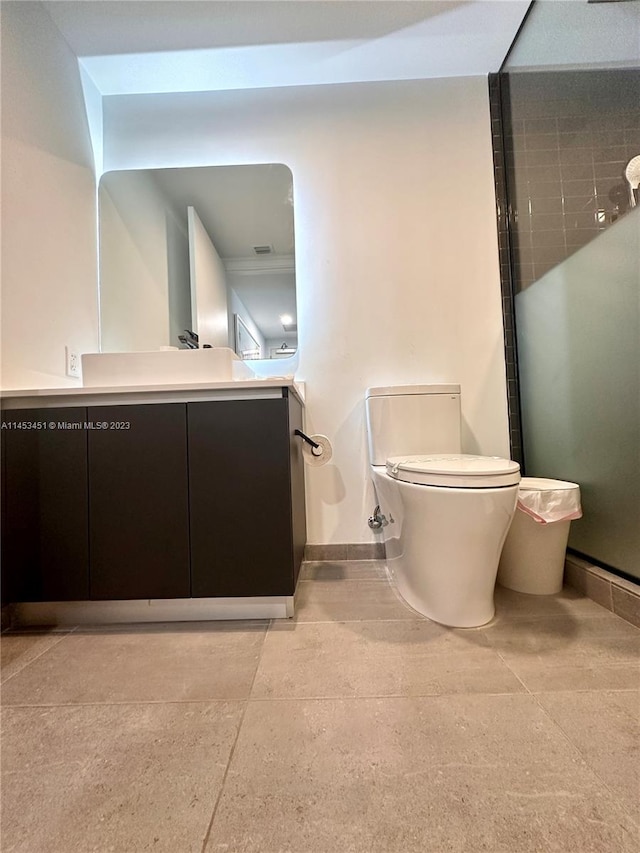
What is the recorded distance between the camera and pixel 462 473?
0.99 meters

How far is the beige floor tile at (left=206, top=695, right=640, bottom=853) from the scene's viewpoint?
53 cm

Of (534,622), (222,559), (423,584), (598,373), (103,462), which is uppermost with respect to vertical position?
(598,373)

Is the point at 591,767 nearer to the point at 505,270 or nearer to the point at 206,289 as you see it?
the point at 505,270

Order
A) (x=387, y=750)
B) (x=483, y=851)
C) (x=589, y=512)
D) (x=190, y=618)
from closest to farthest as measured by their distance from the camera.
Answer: (x=483, y=851) < (x=387, y=750) < (x=190, y=618) < (x=589, y=512)

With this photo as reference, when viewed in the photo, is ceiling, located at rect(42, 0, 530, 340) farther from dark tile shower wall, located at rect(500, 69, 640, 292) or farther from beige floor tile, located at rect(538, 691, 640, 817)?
beige floor tile, located at rect(538, 691, 640, 817)

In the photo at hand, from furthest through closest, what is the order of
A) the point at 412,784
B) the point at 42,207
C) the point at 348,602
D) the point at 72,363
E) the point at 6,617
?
the point at 72,363 < the point at 42,207 < the point at 348,602 < the point at 6,617 < the point at 412,784

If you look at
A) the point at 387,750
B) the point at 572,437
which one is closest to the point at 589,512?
the point at 572,437

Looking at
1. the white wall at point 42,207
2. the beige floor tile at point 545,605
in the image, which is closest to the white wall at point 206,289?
the white wall at point 42,207

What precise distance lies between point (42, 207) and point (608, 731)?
220 centimetres

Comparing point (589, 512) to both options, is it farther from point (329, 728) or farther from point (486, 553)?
point (329, 728)

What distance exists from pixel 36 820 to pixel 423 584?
3.13ft

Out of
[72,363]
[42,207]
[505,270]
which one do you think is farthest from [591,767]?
[42,207]

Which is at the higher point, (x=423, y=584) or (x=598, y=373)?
(x=598, y=373)

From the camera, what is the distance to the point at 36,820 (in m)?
0.57
